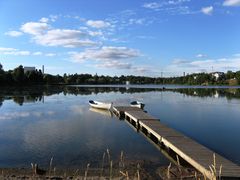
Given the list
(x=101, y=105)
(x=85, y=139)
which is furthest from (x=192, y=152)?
(x=101, y=105)

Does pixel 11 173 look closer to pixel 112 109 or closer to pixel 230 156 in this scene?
pixel 230 156

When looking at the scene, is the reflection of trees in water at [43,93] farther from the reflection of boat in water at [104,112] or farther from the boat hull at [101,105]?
the reflection of boat in water at [104,112]

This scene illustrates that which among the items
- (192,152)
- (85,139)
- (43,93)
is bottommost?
(85,139)

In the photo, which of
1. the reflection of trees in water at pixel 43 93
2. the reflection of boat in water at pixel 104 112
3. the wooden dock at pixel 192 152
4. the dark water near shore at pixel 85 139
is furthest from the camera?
the reflection of trees in water at pixel 43 93

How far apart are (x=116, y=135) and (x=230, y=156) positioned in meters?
9.00

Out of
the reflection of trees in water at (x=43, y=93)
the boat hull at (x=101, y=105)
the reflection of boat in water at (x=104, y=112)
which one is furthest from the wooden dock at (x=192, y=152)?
the reflection of trees in water at (x=43, y=93)

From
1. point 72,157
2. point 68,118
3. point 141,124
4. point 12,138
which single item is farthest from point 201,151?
point 68,118

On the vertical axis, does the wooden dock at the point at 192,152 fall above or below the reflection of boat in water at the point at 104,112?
above

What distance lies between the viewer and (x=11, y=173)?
13891 millimetres

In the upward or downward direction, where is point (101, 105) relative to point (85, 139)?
upward

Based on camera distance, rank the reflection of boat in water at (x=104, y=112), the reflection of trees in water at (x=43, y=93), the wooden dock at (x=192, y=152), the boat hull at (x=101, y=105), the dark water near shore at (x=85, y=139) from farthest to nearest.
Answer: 1. the reflection of trees in water at (x=43, y=93)
2. the boat hull at (x=101, y=105)
3. the reflection of boat in water at (x=104, y=112)
4. the dark water near shore at (x=85, y=139)
5. the wooden dock at (x=192, y=152)

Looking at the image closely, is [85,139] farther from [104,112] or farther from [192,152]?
[104,112]

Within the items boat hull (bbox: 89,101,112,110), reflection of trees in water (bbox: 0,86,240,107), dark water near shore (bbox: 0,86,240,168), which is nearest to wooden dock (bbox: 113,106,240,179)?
dark water near shore (bbox: 0,86,240,168)

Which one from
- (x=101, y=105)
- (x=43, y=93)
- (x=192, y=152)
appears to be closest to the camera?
(x=192, y=152)
